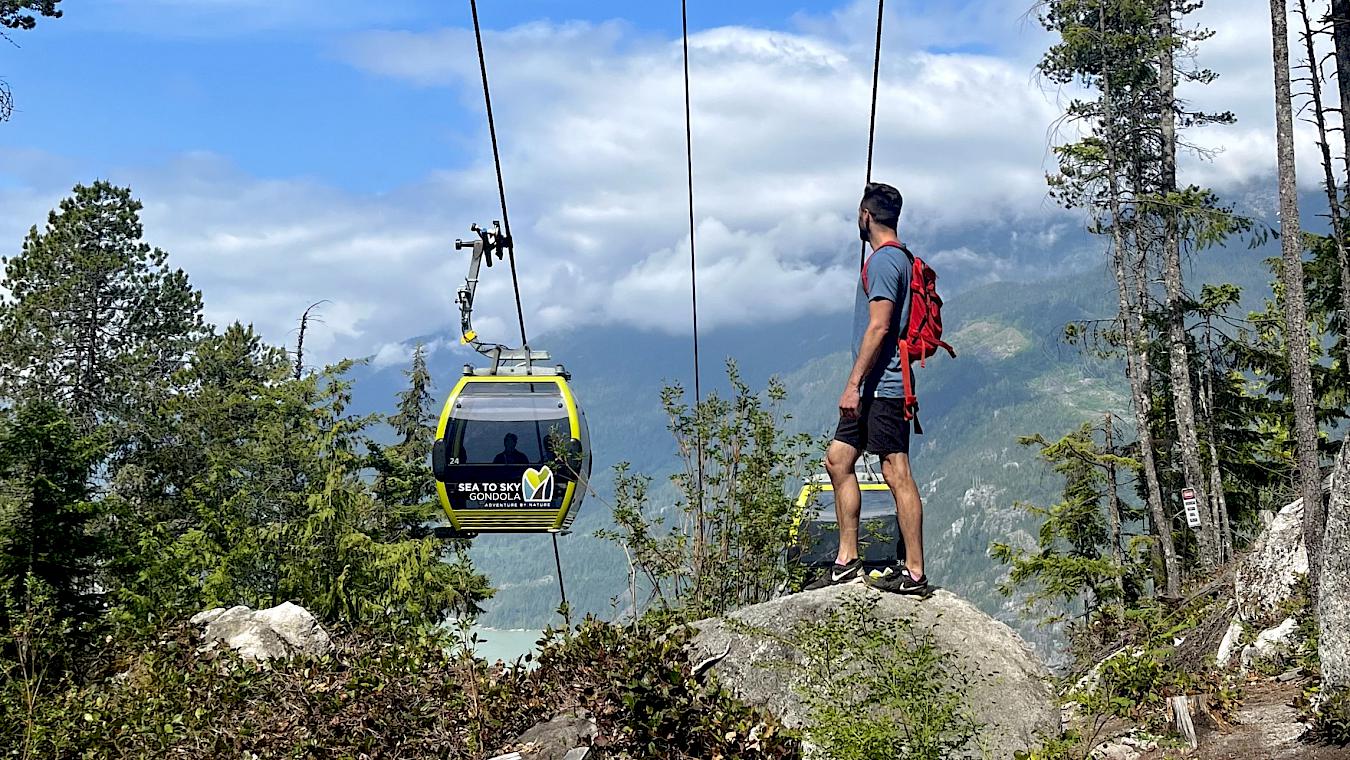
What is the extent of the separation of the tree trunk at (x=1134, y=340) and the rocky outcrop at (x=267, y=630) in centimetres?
2090

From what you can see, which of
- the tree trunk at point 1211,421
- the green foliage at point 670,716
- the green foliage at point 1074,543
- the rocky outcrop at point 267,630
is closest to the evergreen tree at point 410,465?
the green foliage at point 1074,543

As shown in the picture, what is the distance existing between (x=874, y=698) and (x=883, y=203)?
119 inches

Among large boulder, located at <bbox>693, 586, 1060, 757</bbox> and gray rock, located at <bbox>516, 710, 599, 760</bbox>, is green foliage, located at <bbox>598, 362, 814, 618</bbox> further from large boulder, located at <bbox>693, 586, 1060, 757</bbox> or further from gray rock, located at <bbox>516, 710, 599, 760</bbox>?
gray rock, located at <bbox>516, 710, 599, 760</bbox>

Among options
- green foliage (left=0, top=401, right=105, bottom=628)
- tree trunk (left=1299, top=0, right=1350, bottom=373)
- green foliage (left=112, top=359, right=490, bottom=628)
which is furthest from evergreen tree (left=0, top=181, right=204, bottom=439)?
Answer: tree trunk (left=1299, top=0, right=1350, bottom=373)

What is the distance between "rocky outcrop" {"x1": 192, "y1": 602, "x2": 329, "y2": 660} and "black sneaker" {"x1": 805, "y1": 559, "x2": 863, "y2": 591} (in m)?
5.80

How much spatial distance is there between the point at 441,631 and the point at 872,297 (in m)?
3.56

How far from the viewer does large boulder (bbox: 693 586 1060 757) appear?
21.8 ft

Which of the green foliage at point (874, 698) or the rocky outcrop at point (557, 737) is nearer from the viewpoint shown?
the green foliage at point (874, 698)

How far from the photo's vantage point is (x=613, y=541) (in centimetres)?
902

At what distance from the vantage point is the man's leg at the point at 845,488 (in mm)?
7039

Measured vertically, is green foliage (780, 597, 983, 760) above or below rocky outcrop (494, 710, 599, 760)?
above

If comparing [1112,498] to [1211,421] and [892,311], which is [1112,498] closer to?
[1211,421]

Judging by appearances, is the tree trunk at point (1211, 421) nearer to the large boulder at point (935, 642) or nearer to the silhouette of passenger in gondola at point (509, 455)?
the silhouette of passenger in gondola at point (509, 455)

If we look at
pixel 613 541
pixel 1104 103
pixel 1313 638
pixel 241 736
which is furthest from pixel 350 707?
pixel 1104 103
